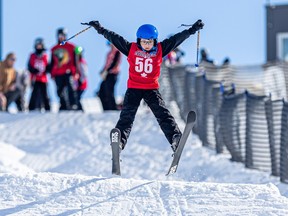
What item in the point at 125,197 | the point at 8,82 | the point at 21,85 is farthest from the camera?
the point at 21,85

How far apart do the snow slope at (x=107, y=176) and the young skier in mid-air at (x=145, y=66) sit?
0.85 metres

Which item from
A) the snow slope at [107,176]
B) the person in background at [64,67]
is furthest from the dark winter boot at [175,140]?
the person in background at [64,67]

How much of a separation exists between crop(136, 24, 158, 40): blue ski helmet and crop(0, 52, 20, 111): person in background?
10833 millimetres

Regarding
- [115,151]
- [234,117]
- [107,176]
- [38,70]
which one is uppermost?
[38,70]

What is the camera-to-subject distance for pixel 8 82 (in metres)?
23.0

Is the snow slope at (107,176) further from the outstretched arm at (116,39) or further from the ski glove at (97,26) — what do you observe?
the ski glove at (97,26)

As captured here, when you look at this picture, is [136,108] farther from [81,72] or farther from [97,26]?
[81,72]

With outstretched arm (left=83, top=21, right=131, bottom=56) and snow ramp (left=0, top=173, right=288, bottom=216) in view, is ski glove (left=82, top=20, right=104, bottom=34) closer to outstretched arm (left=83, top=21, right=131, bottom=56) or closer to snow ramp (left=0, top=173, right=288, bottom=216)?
outstretched arm (left=83, top=21, right=131, bottom=56)

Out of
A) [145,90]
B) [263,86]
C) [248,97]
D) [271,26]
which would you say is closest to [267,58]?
[271,26]

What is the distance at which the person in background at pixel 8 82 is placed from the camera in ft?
74.8

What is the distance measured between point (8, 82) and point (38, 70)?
1.51 metres

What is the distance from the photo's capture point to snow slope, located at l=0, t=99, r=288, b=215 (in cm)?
1050

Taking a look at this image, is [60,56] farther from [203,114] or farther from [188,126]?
[188,126]

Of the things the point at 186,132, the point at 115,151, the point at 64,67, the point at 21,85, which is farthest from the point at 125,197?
the point at 21,85
